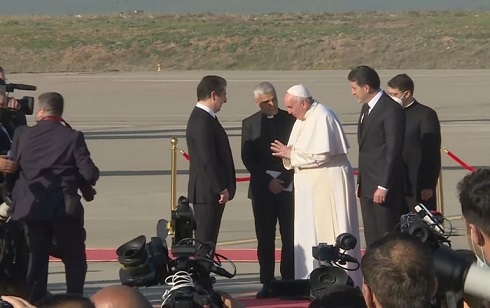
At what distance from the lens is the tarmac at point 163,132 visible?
12023 millimetres

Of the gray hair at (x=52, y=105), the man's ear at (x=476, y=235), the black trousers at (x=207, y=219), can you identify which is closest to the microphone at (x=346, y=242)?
the man's ear at (x=476, y=235)

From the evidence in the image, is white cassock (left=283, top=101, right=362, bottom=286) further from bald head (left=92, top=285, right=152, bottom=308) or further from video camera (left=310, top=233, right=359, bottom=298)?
bald head (left=92, top=285, right=152, bottom=308)

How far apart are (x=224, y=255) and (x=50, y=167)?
10.9 ft

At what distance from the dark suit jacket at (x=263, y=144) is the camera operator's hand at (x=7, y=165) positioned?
2.26 m

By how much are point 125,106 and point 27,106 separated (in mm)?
22291

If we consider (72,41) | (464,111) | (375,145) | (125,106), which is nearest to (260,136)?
(375,145)

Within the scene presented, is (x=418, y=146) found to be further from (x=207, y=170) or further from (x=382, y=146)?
(x=207, y=170)

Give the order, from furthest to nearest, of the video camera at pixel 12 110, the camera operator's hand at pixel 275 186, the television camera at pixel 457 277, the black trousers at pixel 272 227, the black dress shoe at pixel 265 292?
the black trousers at pixel 272 227 < the camera operator's hand at pixel 275 186 < the black dress shoe at pixel 265 292 < the video camera at pixel 12 110 < the television camera at pixel 457 277

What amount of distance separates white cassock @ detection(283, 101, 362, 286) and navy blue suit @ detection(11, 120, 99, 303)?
186 centimetres

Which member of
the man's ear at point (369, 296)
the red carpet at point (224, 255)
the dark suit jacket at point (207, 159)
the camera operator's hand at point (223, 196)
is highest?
the man's ear at point (369, 296)

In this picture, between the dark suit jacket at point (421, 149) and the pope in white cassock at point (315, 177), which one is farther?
the dark suit jacket at point (421, 149)

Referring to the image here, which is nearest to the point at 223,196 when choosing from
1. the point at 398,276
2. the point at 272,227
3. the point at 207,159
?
the point at 207,159

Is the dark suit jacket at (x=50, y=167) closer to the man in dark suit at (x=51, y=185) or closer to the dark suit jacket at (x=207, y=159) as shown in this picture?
the man in dark suit at (x=51, y=185)

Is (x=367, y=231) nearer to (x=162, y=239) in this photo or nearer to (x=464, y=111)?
(x=162, y=239)
